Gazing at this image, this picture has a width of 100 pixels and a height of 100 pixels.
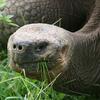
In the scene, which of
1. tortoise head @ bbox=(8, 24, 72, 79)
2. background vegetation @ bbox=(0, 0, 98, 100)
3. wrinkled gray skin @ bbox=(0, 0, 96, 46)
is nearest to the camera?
tortoise head @ bbox=(8, 24, 72, 79)

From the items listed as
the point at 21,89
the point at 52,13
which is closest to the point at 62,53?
the point at 21,89

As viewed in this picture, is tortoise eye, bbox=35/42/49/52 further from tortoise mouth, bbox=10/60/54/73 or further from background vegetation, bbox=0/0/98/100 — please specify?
background vegetation, bbox=0/0/98/100

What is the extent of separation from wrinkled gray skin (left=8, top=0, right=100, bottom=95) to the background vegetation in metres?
0.09

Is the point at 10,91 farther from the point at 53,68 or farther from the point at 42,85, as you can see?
the point at 53,68

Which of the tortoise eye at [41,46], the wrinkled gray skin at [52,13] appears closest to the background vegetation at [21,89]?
the tortoise eye at [41,46]

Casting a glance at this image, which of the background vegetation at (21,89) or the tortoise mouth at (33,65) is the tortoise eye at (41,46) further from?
the background vegetation at (21,89)

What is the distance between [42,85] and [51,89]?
0.25 m

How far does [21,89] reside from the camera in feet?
10.4

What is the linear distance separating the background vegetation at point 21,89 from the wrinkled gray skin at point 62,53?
9 cm

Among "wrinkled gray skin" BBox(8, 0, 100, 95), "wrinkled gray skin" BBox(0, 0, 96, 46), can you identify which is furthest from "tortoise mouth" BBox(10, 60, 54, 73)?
"wrinkled gray skin" BBox(0, 0, 96, 46)

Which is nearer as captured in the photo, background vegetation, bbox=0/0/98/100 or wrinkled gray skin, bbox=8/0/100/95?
wrinkled gray skin, bbox=8/0/100/95

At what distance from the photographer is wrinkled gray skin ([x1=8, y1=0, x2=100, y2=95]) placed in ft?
8.64

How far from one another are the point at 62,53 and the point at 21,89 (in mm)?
522

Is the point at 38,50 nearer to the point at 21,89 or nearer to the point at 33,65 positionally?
the point at 33,65
